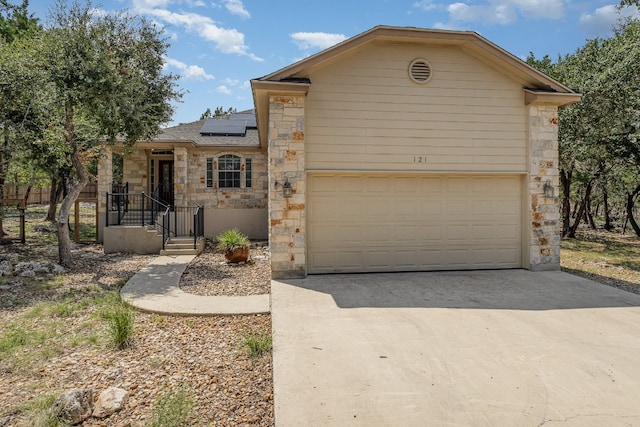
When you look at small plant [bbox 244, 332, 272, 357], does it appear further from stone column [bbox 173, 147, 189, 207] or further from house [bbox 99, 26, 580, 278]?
stone column [bbox 173, 147, 189, 207]

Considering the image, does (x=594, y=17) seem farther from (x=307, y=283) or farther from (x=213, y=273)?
(x=213, y=273)

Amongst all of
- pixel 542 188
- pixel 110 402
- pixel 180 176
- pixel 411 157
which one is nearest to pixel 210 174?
pixel 180 176

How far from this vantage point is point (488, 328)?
4418mm

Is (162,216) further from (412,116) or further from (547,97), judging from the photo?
(547,97)

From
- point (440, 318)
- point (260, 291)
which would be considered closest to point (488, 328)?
point (440, 318)

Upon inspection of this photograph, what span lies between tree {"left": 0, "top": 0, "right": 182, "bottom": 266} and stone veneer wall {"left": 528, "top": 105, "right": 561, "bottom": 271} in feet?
29.8

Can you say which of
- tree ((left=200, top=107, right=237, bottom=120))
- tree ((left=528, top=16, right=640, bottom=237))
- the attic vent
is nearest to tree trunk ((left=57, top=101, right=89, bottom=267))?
the attic vent

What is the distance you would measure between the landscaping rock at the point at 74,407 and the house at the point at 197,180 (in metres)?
9.68

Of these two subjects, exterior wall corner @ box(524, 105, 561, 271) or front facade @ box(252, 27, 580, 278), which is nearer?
front facade @ box(252, 27, 580, 278)

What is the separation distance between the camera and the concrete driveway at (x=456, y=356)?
2715mm

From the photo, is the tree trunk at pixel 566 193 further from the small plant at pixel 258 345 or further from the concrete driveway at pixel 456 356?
the small plant at pixel 258 345

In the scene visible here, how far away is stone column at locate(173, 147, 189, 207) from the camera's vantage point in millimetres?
13023

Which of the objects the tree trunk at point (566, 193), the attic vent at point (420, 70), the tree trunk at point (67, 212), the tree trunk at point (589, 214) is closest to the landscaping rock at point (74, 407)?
the attic vent at point (420, 70)

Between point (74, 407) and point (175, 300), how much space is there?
3.12m
